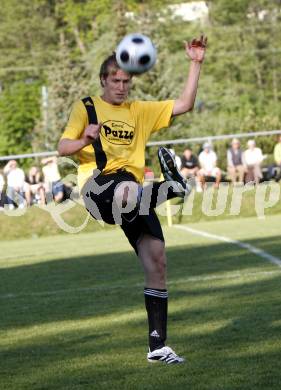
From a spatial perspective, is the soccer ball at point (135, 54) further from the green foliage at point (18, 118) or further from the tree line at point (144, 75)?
the green foliage at point (18, 118)

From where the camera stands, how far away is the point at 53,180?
87.5ft

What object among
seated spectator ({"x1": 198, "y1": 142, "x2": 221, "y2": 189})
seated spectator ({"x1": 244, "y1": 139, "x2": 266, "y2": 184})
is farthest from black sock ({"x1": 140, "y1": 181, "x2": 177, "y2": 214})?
seated spectator ({"x1": 244, "y1": 139, "x2": 266, "y2": 184})

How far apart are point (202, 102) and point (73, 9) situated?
857 inches

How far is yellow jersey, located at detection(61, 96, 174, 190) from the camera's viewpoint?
24.3 ft

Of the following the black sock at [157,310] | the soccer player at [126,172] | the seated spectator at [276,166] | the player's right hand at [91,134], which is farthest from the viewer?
the seated spectator at [276,166]

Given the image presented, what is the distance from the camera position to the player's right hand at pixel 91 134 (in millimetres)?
7004

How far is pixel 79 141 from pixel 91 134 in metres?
0.15

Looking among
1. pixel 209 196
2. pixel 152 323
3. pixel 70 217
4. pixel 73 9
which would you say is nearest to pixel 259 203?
pixel 209 196

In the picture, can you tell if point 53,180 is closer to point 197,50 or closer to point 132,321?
point 132,321

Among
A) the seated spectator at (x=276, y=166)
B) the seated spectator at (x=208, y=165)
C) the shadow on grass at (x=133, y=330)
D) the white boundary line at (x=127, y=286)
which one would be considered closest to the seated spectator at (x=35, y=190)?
the seated spectator at (x=208, y=165)

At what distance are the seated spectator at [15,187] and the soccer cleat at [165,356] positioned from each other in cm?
1905

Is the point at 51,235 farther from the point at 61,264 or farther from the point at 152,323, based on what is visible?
the point at 152,323

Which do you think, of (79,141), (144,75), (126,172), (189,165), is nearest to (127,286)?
(126,172)

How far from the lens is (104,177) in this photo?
24.3ft
